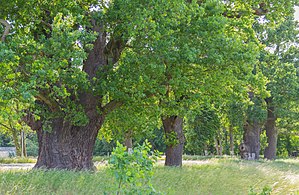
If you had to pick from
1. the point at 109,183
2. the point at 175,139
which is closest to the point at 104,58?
the point at 175,139

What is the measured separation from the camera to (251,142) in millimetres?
28094

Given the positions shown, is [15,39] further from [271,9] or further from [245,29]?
[271,9]

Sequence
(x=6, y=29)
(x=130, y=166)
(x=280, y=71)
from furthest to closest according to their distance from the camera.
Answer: (x=280, y=71) → (x=6, y=29) → (x=130, y=166)

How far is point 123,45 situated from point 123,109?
2579 mm

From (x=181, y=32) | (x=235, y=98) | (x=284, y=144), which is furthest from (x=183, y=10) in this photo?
(x=284, y=144)

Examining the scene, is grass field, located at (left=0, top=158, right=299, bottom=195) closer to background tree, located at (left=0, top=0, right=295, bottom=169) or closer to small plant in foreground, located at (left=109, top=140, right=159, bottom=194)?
small plant in foreground, located at (left=109, top=140, right=159, bottom=194)

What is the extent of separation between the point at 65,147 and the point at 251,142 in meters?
18.9

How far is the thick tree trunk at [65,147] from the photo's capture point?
12.4 m

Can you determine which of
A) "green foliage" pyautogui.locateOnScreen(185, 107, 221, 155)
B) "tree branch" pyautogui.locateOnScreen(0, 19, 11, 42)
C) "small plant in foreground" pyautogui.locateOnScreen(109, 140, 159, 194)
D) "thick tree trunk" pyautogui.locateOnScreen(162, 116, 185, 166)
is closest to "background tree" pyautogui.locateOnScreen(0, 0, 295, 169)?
"tree branch" pyautogui.locateOnScreen(0, 19, 11, 42)

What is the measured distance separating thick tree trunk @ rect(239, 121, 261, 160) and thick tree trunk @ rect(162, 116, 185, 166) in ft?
39.0

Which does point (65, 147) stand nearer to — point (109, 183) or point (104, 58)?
point (104, 58)

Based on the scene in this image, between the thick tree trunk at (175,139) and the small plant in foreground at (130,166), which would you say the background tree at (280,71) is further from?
the small plant in foreground at (130,166)

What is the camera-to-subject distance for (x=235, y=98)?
1551 centimetres

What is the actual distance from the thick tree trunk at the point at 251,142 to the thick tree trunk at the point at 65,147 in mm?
17560
